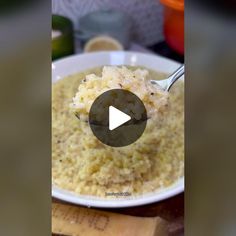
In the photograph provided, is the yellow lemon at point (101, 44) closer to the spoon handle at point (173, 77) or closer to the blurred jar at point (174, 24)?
the blurred jar at point (174, 24)

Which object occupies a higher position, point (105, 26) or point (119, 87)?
point (119, 87)

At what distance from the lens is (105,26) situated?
2.32 ft

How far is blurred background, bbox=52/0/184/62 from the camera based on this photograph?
24.8 inches

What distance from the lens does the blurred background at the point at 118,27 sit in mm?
629

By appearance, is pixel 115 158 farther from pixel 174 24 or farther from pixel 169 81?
pixel 174 24

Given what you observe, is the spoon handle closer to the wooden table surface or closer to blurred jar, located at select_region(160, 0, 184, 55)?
the wooden table surface

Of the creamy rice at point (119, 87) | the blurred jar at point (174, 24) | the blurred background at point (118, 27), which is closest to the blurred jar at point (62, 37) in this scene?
the blurred background at point (118, 27)

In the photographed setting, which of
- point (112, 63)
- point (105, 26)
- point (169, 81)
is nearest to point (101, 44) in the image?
point (105, 26)
